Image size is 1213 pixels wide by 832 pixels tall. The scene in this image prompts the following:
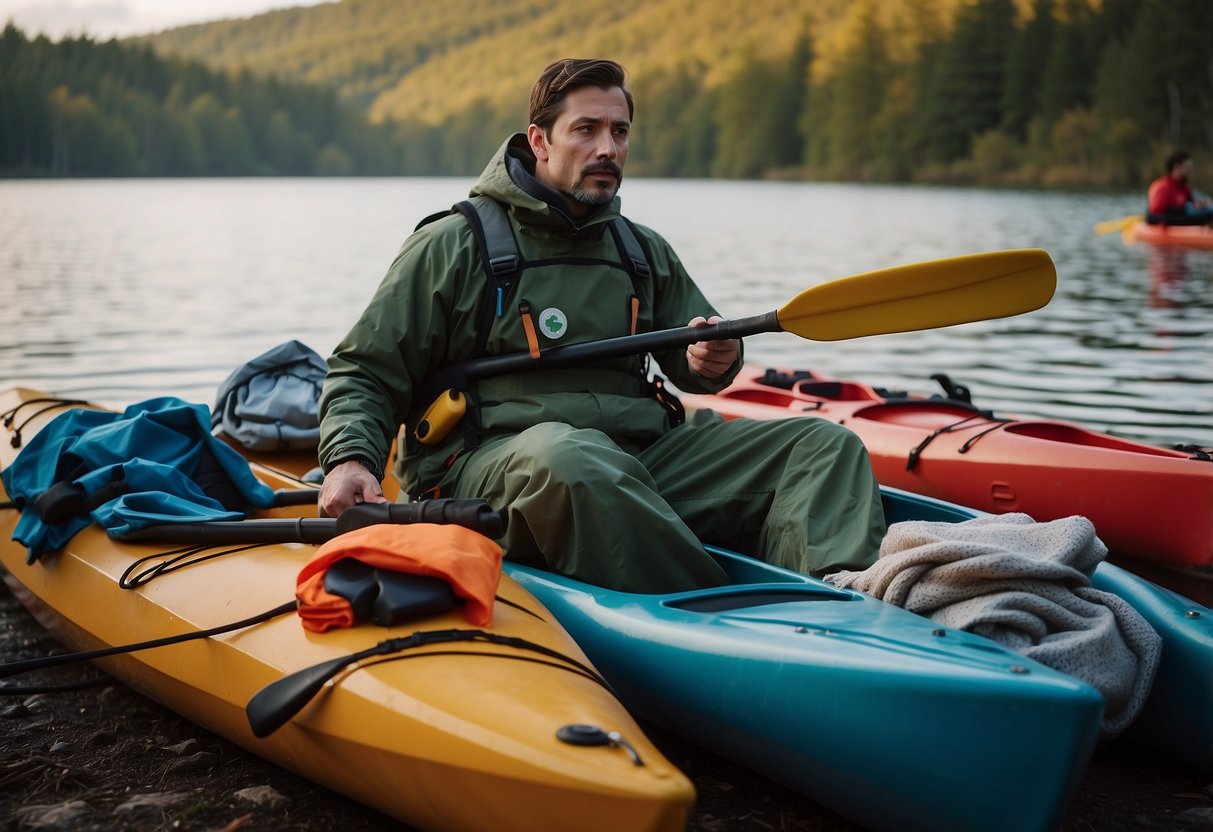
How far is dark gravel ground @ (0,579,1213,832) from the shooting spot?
9.27ft

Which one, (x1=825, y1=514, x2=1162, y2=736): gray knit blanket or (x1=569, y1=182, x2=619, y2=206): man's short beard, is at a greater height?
(x1=569, y1=182, x2=619, y2=206): man's short beard

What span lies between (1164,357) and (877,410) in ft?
20.1

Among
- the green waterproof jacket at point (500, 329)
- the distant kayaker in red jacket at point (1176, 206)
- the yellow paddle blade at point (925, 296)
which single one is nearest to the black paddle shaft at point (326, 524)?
the green waterproof jacket at point (500, 329)

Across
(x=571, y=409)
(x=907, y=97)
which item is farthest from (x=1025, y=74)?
(x=571, y=409)

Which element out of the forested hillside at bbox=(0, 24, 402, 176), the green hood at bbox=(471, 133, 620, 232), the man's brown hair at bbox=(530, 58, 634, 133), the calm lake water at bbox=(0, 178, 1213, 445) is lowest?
the calm lake water at bbox=(0, 178, 1213, 445)

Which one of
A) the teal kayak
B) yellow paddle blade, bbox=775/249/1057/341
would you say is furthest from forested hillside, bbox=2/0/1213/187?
the teal kayak

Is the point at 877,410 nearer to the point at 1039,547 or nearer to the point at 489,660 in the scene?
the point at 1039,547

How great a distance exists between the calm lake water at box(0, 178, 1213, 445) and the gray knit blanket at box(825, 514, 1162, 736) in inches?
211

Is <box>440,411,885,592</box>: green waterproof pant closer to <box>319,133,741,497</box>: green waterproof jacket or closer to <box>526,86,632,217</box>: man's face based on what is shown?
<box>319,133,741,497</box>: green waterproof jacket

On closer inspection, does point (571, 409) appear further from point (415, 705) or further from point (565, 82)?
point (415, 705)

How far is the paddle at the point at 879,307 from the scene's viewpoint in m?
3.54

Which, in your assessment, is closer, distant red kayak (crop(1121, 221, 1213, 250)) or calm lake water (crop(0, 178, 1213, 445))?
calm lake water (crop(0, 178, 1213, 445))

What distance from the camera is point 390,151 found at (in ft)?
419

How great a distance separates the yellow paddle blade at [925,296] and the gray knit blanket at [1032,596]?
802 mm
